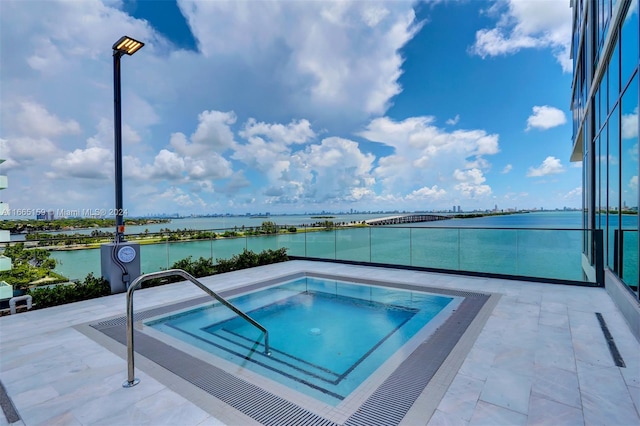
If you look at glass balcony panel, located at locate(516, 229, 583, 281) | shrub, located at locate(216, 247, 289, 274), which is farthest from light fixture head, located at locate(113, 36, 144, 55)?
glass balcony panel, located at locate(516, 229, 583, 281)

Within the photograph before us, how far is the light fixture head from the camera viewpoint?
447 centimetres

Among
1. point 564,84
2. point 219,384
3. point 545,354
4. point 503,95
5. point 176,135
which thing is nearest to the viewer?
point 219,384

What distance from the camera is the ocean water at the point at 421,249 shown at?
6359 mm

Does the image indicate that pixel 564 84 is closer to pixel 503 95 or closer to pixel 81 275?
pixel 503 95

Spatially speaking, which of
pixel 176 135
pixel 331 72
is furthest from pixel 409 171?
pixel 176 135

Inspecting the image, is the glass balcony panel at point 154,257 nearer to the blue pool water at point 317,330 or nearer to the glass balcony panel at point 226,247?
the glass balcony panel at point 226,247

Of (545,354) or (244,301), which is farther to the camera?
(244,301)

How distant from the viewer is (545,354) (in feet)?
9.37

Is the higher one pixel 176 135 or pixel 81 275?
pixel 176 135

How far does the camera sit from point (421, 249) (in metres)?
7.81

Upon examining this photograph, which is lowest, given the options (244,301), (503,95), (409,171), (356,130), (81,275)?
(244,301)

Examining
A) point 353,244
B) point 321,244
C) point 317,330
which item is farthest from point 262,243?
point 317,330

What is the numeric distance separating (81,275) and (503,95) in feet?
77.7

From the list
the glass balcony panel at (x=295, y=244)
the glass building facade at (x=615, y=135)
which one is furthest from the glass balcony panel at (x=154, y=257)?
the glass building facade at (x=615, y=135)
